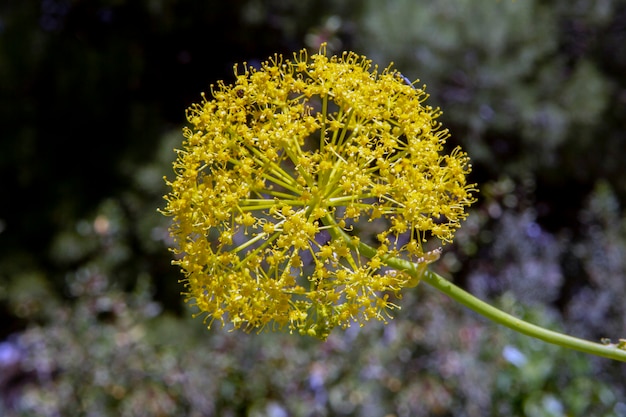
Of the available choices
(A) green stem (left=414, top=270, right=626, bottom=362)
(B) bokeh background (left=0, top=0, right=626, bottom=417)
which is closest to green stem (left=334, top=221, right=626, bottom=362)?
(A) green stem (left=414, top=270, right=626, bottom=362)

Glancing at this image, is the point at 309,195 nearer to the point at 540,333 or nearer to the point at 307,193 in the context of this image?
the point at 307,193

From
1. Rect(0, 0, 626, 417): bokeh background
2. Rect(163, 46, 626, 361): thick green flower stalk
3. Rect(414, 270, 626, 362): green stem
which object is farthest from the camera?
Rect(0, 0, 626, 417): bokeh background

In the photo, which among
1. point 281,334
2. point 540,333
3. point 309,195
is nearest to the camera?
point 540,333

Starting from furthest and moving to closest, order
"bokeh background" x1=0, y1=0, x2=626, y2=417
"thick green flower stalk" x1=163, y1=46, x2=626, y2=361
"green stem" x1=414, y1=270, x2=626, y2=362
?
"bokeh background" x1=0, y1=0, x2=626, y2=417 → "thick green flower stalk" x1=163, y1=46, x2=626, y2=361 → "green stem" x1=414, y1=270, x2=626, y2=362

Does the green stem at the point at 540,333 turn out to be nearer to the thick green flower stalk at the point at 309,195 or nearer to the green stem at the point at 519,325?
the green stem at the point at 519,325

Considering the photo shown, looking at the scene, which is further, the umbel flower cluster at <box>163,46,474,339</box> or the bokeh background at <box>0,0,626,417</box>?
the bokeh background at <box>0,0,626,417</box>

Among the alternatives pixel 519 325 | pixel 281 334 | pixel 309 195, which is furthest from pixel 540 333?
pixel 281 334

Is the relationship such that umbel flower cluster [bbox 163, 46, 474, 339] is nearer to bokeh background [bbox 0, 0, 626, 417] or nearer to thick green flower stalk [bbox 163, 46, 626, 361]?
thick green flower stalk [bbox 163, 46, 626, 361]
